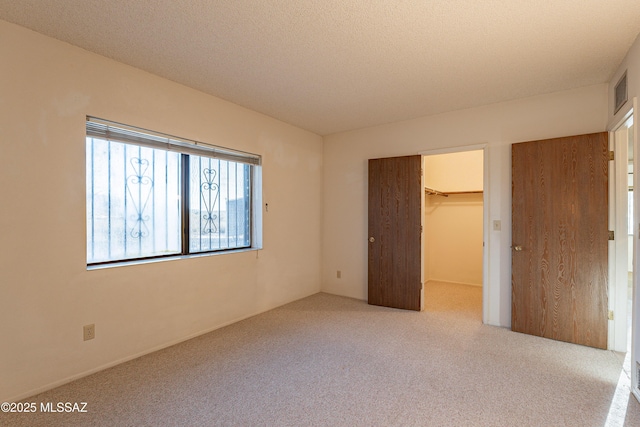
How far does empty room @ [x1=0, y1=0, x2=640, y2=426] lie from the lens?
2031mm

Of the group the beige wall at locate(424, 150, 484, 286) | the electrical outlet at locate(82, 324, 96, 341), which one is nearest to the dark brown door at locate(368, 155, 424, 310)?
the beige wall at locate(424, 150, 484, 286)

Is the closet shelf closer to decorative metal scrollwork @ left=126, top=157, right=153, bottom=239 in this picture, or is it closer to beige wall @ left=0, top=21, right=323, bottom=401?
beige wall @ left=0, top=21, right=323, bottom=401

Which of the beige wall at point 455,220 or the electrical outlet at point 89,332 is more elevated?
the beige wall at point 455,220

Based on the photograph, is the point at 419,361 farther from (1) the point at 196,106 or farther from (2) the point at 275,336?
(1) the point at 196,106

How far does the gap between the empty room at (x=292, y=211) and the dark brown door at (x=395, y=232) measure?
0.03m

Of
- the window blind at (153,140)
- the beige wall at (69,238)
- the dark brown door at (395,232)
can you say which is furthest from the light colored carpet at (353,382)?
the window blind at (153,140)

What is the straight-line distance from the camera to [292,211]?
4398mm

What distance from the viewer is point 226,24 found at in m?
2.09

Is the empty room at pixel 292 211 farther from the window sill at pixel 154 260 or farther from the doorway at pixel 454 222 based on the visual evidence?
the doorway at pixel 454 222

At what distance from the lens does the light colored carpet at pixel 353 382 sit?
1898 mm

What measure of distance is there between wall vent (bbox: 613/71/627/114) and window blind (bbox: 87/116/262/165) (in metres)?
3.59

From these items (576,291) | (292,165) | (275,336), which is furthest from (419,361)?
(292,165)

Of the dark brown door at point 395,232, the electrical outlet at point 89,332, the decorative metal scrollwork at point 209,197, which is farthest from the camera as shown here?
the dark brown door at point 395,232

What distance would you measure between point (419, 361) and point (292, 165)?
2926 mm
